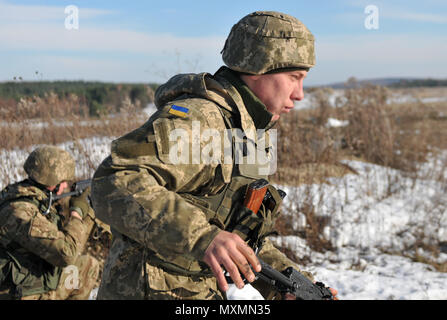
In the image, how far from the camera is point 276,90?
1.84 m

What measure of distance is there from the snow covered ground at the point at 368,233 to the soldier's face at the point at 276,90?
8.32 feet

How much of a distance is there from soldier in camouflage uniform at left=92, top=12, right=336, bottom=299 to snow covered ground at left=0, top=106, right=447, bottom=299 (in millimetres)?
2392

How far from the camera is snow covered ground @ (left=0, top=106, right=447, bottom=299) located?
4.52 meters

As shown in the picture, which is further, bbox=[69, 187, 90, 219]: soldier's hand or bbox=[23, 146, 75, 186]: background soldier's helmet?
bbox=[69, 187, 90, 219]: soldier's hand

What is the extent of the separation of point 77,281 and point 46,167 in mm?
1023

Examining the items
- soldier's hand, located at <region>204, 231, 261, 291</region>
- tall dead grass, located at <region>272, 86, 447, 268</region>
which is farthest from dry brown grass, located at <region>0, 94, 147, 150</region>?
soldier's hand, located at <region>204, 231, 261, 291</region>

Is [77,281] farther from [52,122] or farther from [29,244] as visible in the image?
[52,122]

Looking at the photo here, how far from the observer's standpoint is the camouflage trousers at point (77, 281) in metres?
3.57

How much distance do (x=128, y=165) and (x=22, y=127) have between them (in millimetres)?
4473

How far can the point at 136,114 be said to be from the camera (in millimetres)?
5953

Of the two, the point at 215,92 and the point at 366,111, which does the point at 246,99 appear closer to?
the point at 215,92

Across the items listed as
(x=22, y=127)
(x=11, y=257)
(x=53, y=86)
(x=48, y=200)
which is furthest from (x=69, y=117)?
(x=11, y=257)

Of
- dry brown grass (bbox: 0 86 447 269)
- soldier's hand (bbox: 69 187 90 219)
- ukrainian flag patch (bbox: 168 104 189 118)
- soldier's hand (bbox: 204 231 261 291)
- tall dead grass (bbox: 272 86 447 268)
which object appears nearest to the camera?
soldier's hand (bbox: 204 231 261 291)

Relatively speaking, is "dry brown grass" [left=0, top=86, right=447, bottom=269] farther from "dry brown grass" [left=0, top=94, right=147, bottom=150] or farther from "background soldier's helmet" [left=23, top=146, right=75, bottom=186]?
"background soldier's helmet" [left=23, top=146, right=75, bottom=186]
